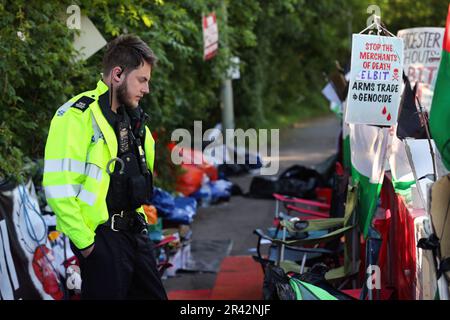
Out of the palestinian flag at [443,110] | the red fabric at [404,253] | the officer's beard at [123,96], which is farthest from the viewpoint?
the red fabric at [404,253]

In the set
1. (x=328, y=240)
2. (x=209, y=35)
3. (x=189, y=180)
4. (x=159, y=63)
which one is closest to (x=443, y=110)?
(x=328, y=240)

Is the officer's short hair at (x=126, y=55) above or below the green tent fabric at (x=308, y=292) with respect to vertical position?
above

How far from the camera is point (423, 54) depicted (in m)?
8.49

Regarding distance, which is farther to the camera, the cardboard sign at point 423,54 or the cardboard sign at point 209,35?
the cardboard sign at point 209,35

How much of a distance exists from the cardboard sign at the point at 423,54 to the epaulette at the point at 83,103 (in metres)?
4.92

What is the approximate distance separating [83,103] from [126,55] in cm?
31

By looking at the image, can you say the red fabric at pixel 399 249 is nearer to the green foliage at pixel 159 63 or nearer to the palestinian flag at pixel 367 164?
the palestinian flag at pixel 367 164

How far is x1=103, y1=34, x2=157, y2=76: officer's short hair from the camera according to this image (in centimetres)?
411

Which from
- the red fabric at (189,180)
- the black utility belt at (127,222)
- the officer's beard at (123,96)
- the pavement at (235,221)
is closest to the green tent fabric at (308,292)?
the black utility belt at (127,222)

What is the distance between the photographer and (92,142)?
13.2 ft

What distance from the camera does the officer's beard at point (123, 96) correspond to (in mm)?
4129

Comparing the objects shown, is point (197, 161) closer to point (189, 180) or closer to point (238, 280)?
point (189, 180)
